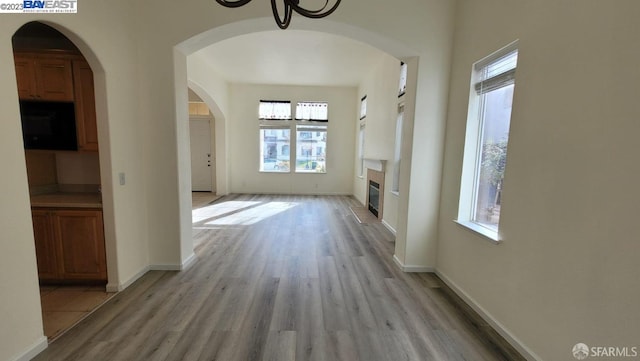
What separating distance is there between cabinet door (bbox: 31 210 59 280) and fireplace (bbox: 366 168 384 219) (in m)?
4.70

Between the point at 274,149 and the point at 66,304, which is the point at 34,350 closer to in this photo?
the point at 66,304

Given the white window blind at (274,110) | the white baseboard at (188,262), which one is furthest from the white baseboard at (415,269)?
the white window blind at (274,110)

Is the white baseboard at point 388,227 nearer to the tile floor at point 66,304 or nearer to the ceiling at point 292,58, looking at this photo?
the ceiling at point 292,58

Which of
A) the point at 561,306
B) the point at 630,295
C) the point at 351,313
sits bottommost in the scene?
the point at 351,313

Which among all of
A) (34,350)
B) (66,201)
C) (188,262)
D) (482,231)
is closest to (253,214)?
(188,262)

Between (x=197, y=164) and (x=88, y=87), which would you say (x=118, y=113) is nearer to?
(x=88, y=87)

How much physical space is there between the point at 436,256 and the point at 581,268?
162cm

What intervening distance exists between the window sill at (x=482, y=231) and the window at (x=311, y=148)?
5.69m

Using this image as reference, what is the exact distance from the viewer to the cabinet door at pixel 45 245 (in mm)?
2371

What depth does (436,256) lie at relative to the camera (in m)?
2.96

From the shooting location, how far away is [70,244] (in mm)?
2432

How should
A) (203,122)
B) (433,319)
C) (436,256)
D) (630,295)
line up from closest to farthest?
(630,295) < (433,319) < (436,256) < (203,122)

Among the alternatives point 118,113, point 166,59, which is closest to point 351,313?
point 118,113

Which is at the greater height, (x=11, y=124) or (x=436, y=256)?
(x=11, y=124)
